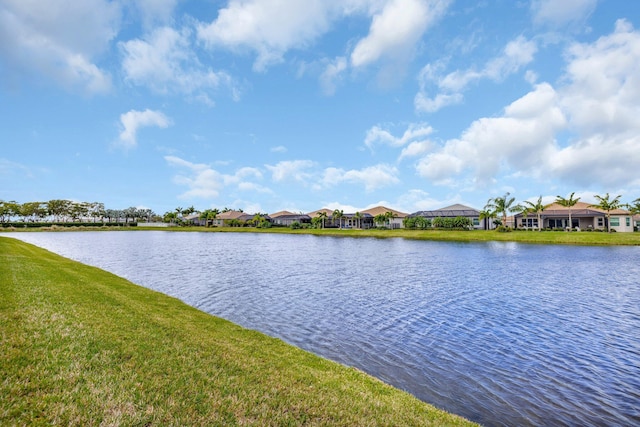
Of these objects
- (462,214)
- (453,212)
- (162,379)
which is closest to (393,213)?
(453,212)

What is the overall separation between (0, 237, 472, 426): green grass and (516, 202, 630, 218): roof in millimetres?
83564

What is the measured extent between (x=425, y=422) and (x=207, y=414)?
10.8ft

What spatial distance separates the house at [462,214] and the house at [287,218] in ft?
126

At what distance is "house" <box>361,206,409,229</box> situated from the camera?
93319mm

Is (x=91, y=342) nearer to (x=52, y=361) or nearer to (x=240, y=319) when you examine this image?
(x=52, y=361)

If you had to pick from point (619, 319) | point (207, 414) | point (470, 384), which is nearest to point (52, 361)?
point (207, 414)

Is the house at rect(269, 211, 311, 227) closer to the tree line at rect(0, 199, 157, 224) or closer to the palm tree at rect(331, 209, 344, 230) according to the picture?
the palm tree at rect(331, 209, 344, 230)

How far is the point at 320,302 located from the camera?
15367 millimetres

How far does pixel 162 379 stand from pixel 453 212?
91.2 metres

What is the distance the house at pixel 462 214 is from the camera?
275 ft

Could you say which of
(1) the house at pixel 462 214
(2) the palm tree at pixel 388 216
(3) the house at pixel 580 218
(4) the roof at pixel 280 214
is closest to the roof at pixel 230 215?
(4) the roof at pixel 280 214

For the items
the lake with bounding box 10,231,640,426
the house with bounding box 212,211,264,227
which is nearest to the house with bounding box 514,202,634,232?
the lake with bounding box 10,231,640,426

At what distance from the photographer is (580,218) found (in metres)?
72.9

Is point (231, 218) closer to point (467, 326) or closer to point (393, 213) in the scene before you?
point (393, 213)
